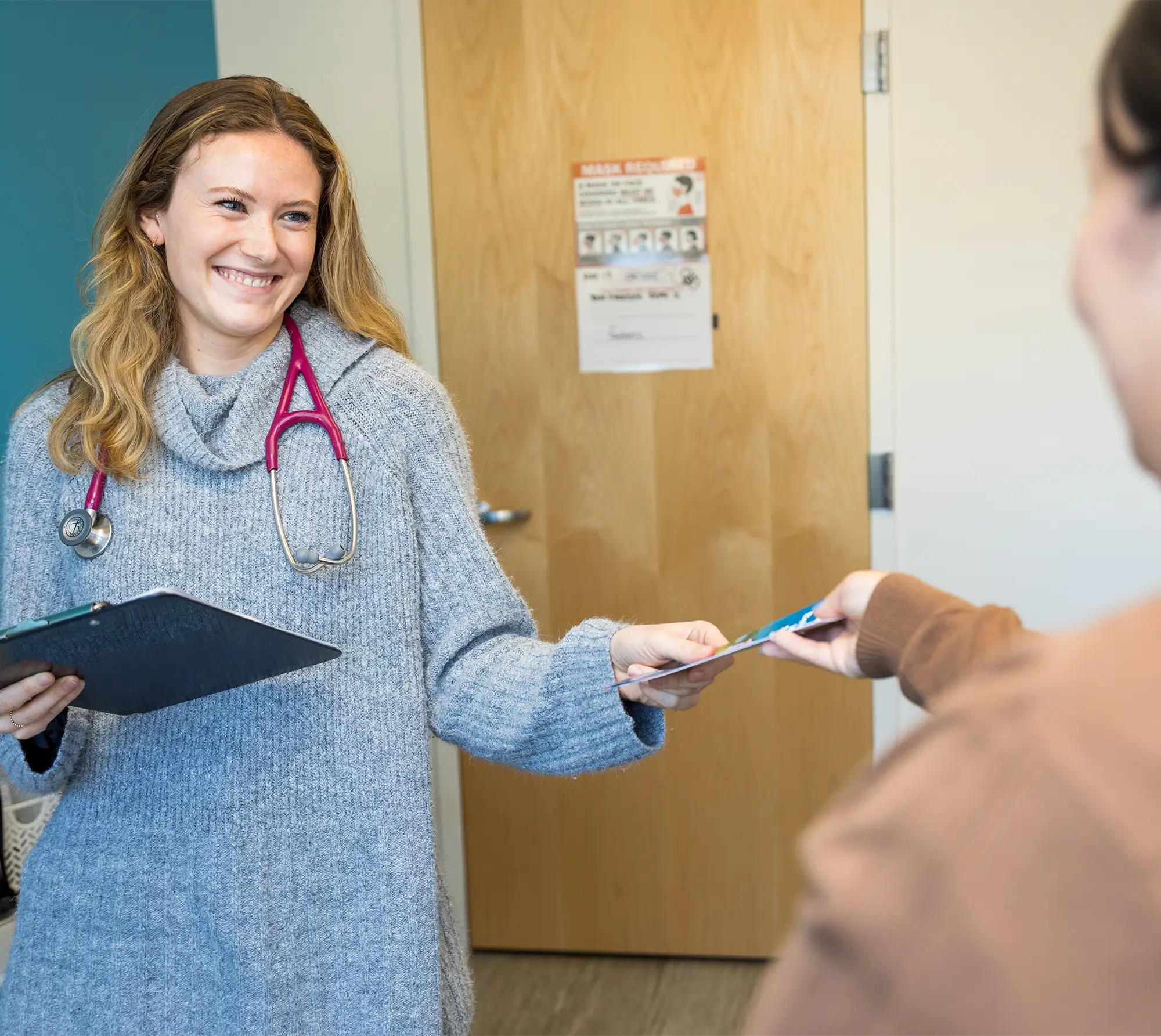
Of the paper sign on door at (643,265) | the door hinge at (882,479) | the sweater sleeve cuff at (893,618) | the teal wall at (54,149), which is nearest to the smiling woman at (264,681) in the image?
the sweater sleeve cuff at (893,618)

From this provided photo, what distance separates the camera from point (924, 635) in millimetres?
987

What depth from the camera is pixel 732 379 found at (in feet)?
8.67

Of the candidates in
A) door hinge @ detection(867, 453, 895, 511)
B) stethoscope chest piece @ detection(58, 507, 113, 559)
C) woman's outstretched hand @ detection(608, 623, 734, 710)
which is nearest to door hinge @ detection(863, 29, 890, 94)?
door hinge @ detection(867, 453, 895, 511)

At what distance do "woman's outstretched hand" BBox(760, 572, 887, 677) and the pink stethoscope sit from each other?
489 millimetres

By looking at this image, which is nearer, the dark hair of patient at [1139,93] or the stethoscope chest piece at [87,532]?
the dark hair of patient at [1139,93]

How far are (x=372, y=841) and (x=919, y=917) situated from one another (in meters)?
1.03

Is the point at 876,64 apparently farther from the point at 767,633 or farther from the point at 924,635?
the point at 924,635

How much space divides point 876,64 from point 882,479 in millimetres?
870

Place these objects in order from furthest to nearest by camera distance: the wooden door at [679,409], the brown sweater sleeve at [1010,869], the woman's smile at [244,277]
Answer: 1. the wooden door at [679,409]
2. the woman's smile at [244,277]
3. the brown sweater sleeve at [1010,869]

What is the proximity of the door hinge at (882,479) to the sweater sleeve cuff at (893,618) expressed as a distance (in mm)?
1580

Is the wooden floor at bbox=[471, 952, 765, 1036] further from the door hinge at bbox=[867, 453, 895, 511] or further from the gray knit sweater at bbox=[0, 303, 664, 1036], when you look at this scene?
the gray knit sweater at bbox=[0, 303, 664, 1036]

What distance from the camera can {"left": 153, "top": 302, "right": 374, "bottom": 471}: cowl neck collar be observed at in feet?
4.43

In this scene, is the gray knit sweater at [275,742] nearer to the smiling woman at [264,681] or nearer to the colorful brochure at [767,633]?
the smiling woman at [264,681]

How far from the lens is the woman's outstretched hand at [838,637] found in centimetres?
112
